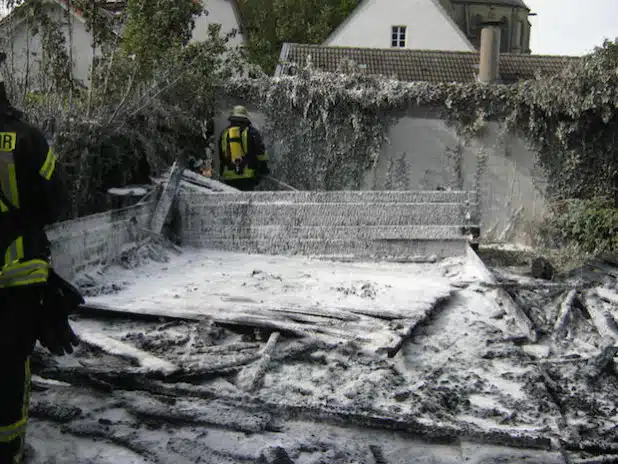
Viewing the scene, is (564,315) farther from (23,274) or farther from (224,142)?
(224,142)

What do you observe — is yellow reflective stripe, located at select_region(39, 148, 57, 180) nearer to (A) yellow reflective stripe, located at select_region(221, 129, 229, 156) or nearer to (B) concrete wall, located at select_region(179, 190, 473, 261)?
(B) concrete wall, located at select_region(179, 190, 473, 261)

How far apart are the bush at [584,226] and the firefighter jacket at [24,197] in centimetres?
898

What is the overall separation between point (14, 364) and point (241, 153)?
7.25 meters

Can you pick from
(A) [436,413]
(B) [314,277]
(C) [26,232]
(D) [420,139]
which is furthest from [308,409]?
(D) [420,139]

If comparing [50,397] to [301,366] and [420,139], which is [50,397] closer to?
[301,366]

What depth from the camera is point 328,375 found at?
14.7 ft

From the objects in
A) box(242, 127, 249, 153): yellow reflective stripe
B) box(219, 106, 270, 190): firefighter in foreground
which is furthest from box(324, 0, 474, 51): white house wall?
box(242, 127, 249, 153): yellow reflective stripe

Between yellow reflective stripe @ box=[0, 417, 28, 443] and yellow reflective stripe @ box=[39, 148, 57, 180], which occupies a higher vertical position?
yellow reflective stripe @ box=[39, 148, 57, 180]

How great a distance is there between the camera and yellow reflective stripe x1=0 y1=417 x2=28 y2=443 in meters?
3.04

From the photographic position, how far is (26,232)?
3229 millimetres

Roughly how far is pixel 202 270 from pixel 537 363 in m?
3.94

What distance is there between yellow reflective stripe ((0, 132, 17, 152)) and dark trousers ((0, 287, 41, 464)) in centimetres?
63

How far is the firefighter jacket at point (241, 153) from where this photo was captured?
10.1m

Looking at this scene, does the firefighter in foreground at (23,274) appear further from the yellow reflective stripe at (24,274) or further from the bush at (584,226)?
the bush at (584,226)
